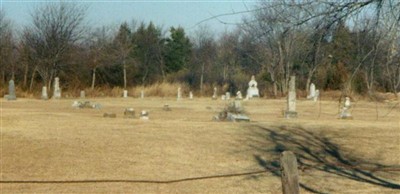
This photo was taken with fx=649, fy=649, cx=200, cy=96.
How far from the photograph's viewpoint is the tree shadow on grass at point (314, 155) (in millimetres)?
14570

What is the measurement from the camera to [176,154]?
17016 mm

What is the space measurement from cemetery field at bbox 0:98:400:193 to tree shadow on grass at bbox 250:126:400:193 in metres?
0.03

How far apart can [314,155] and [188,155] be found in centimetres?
332

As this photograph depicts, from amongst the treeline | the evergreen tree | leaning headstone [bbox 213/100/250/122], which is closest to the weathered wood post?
the treeline

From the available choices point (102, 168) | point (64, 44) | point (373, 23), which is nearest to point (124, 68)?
point (64, 44)

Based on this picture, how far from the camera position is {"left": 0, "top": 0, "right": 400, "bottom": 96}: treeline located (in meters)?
6.22

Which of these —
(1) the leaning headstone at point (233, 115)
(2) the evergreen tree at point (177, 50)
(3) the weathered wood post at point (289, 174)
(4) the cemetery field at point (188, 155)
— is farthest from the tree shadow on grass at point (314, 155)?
(2) the evergreen tree at point (177, 50)

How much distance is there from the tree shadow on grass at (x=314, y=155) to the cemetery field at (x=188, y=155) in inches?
1.1

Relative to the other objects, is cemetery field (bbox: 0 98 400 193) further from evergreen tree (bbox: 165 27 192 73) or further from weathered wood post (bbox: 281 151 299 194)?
evergreen tree (bbox: 165 27 192 73)

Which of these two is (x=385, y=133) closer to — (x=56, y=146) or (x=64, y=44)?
(x=56, y=146)

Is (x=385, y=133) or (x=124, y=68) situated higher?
(x=124, y=68)

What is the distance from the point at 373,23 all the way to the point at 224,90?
181 feet

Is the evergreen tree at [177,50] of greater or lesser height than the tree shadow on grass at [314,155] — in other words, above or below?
above

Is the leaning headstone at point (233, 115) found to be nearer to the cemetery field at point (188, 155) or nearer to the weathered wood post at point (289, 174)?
the cemetery field at point (188, 155)
